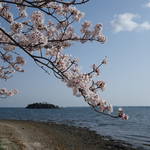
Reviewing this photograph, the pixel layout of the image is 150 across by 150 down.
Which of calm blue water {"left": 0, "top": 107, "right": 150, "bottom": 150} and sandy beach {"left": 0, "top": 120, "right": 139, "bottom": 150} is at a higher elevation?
sandy beach {"left": 0, "top": 120, "right": 139, "bottom": 150}

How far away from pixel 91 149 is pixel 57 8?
19.1 meters

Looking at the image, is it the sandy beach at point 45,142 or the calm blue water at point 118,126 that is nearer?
the sandy beach at point 45,142

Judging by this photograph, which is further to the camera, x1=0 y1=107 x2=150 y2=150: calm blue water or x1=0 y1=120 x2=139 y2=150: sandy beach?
x1=0 y1=107 x2=150 y2=150: calm blue water

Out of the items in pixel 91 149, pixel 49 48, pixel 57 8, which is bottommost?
pixel 91 149

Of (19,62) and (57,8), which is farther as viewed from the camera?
(19,62)

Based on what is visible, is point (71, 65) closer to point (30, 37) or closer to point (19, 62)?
point (30, 37)

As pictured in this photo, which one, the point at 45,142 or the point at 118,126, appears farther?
the point at 118,126

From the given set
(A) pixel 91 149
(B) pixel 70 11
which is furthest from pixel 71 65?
(A) pixel 91 149

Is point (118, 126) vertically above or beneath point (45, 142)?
beneath

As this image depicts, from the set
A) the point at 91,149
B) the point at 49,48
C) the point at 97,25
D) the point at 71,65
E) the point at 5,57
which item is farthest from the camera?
the point at 91,149

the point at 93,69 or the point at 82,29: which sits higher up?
the point at 82,29

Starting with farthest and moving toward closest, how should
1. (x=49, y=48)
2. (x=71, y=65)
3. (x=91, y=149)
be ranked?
(x=91, y=149) → (x=49, y=48) → (x=71, y=65)

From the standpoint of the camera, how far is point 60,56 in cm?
576

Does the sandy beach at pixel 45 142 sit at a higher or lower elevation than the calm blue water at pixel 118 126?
higher
